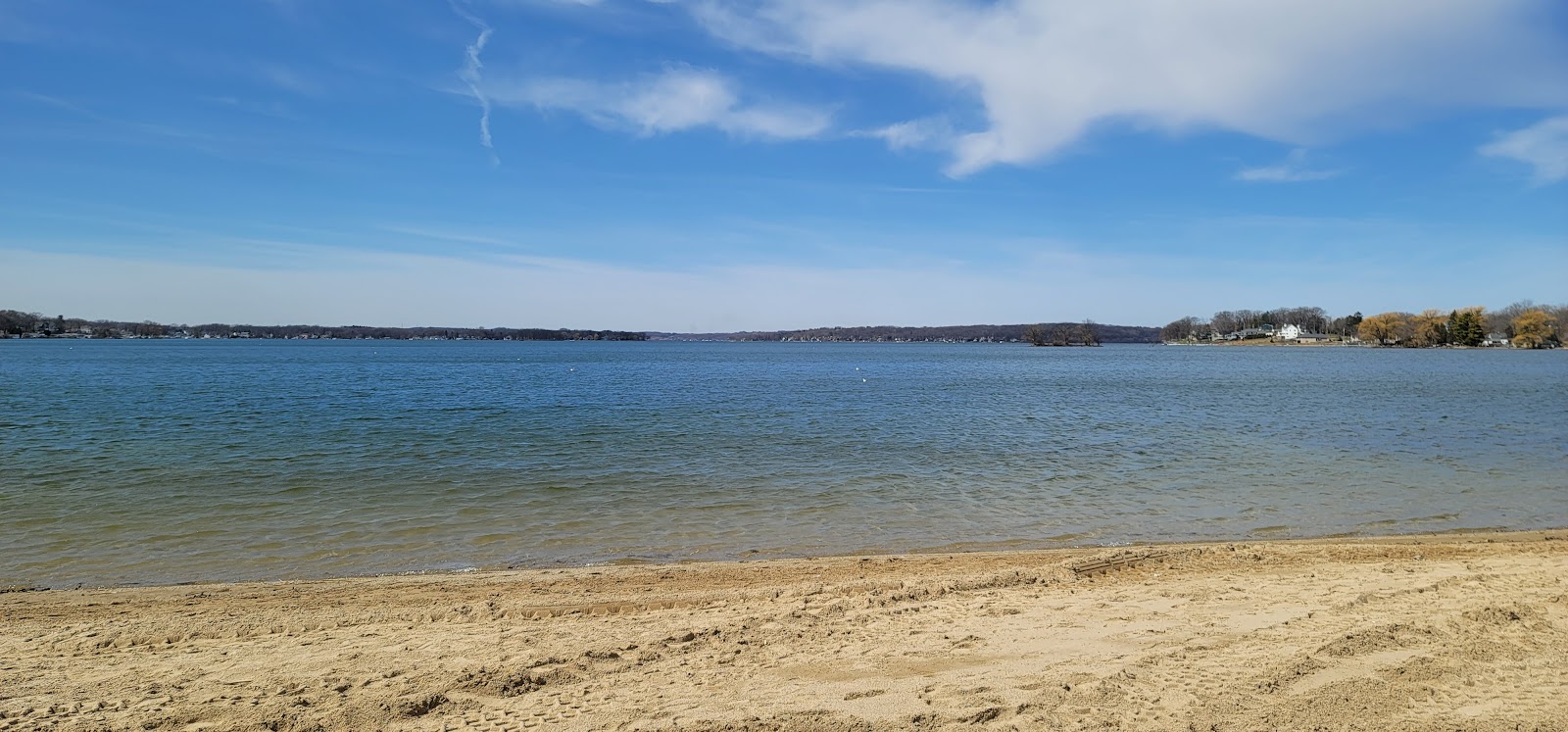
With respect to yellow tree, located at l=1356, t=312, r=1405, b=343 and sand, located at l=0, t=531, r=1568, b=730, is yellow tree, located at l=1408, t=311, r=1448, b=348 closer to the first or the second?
yellow tree, located at l=1356, t=312, r=1405, b=343

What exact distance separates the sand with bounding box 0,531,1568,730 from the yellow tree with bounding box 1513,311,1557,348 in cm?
18117

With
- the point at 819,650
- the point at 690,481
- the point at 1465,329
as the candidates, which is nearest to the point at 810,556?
the point at 819,650

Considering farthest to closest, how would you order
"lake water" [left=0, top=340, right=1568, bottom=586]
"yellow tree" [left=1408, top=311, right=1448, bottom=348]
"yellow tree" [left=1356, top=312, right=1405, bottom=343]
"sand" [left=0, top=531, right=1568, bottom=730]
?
"yellow tree" [left=1356, top=312, right=1405, bottom=343] < "yellow tree" [left=1408, top=311, right=1448, bottom=348] < "lake water" [left=0, top=340, right=1568, bottom=586] < "sand" [left=0, top=531, right=1568, bottom=730]

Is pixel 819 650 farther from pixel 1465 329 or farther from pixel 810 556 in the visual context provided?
pixel 1465 329

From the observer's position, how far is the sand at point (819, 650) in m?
4.92

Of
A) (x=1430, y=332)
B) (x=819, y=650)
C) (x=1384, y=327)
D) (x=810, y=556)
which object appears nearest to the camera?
(x=819, y=650)

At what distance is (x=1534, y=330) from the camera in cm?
14000

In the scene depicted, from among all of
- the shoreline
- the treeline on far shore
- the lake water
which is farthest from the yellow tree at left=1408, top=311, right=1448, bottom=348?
the shoreline

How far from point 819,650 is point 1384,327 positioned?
207 meters

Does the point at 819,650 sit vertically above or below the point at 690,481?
above

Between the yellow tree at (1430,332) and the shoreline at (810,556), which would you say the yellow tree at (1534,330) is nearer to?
the yellow tree at (1430,332)

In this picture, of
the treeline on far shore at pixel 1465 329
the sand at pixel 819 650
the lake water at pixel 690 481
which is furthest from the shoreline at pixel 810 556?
the treeline on far shore at pixel 1465 329

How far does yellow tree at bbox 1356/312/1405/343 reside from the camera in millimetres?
166863

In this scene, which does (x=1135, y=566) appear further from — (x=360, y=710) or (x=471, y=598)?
(x=360, y=710)
